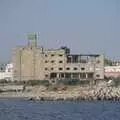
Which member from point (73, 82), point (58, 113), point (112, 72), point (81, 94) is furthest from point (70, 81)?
point (58, 113)

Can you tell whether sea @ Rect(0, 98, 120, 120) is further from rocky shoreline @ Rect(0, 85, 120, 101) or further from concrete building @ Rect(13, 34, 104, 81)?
concrete building @ Rect(13, 34, 104, 81)

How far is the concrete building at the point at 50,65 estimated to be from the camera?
179 m

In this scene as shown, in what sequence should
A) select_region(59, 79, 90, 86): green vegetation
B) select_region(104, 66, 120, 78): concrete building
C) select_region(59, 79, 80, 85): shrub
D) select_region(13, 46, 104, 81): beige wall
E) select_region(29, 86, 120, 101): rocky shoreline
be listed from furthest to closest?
select_region(104, 66, 120, 78): concrete building, select_region(13, 46, 104, 81): beige wall, select_region(59, 79, 80, 85): shrub, select_region(59, 79, 90, 86): green vegetation, select_region(29, 86, 120, 101): rocky shoreline

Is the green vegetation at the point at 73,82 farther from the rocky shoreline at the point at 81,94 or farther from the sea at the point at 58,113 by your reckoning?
the sea at the point at 58,113

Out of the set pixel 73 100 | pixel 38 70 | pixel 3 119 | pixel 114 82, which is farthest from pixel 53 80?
pixel 3 119

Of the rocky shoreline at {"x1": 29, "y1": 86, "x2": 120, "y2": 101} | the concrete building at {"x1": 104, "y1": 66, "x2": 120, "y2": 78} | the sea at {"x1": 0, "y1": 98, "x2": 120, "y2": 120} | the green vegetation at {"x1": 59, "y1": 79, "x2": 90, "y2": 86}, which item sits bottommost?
the sea at {"x1": 0, "y1": 98, "x2": 120, "y2": 120}

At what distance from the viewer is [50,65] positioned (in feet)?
593

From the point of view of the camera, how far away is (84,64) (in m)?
180

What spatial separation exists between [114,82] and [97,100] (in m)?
25.3

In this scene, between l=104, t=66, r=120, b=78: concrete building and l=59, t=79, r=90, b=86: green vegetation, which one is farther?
l=104, t=66, r=120, b=78: concrete building

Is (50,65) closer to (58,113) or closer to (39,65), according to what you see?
(39,65)

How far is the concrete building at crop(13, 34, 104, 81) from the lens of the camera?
179m

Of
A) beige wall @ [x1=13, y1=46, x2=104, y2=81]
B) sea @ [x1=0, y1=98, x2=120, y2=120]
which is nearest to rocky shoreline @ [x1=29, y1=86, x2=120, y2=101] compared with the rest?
beige wall @ [x1=13, y1=46, x2=104, y2=81]

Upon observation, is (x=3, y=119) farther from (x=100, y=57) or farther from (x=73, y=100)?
(x=100, y=57)
